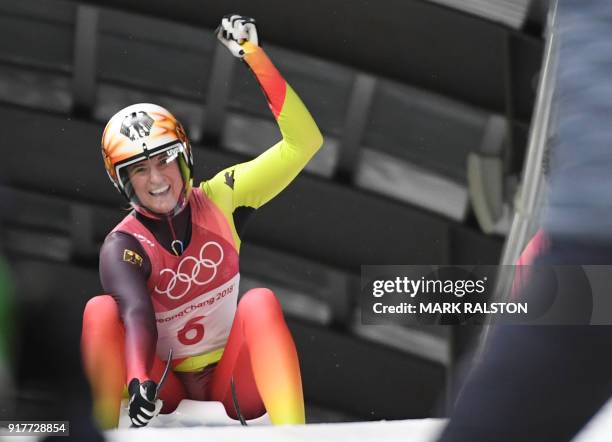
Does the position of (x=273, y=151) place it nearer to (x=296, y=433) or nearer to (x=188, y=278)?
(x=188, y=278)

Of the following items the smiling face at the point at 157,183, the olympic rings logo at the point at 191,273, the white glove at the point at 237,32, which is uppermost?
the white glove at the point at 237,32

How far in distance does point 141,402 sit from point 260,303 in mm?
266

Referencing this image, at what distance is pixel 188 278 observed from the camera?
71.7 inches

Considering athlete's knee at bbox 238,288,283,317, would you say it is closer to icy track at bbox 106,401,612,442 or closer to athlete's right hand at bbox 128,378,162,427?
athlete's right hand at bbox 128,378,162,427

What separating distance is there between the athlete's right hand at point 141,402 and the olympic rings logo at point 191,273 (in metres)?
0.20

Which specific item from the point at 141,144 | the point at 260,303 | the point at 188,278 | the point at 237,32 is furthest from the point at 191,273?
the point at 237,32

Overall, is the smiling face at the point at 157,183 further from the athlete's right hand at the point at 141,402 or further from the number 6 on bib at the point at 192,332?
the athlete's right hand at the point at 141,402

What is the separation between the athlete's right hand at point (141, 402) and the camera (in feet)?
5.38

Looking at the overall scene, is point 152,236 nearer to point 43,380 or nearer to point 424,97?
point 43,380

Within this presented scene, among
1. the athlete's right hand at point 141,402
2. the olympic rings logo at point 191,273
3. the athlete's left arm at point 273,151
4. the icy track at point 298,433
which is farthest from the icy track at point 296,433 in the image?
the athlete's left arm at point 273,151

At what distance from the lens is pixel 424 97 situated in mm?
2170

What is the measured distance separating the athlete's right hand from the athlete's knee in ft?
0.71

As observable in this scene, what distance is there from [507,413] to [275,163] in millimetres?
1182

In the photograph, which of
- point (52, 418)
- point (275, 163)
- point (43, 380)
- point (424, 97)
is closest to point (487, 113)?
point (424, 97)
